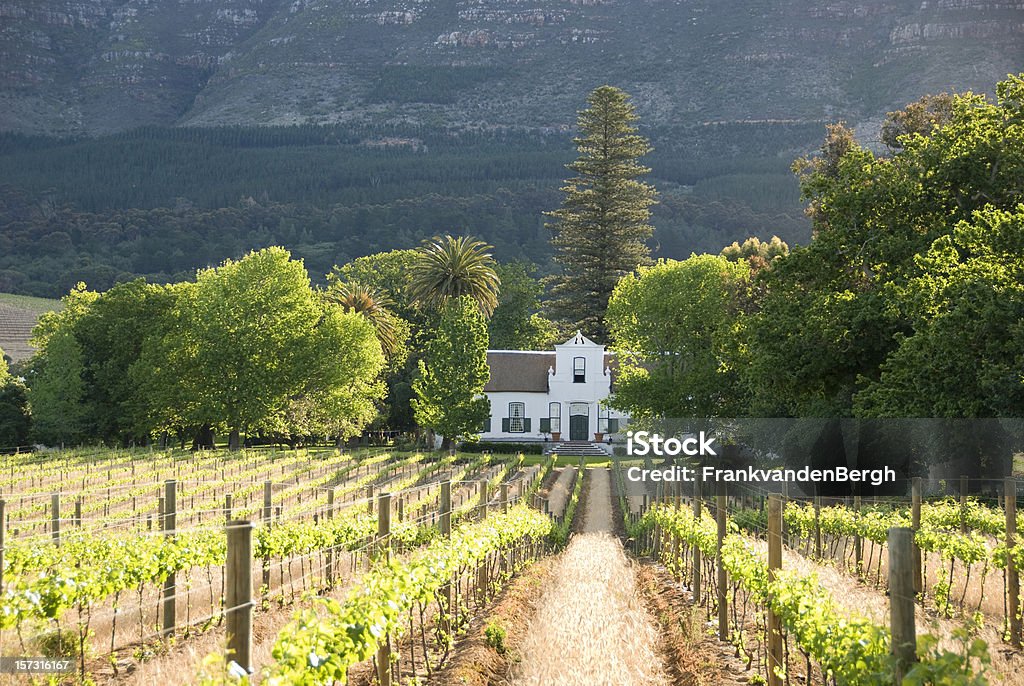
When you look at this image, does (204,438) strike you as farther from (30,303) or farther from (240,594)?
(30,303)

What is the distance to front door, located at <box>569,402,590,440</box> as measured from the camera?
72.7 meters

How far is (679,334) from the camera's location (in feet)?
172

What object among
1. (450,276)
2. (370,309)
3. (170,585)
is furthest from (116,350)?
(170,585)

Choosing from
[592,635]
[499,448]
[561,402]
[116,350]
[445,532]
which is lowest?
[499,448]

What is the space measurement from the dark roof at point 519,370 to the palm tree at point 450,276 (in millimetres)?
3838

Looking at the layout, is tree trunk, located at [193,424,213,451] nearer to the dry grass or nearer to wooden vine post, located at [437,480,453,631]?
the dry grass

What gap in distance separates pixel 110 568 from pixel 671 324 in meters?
43.6

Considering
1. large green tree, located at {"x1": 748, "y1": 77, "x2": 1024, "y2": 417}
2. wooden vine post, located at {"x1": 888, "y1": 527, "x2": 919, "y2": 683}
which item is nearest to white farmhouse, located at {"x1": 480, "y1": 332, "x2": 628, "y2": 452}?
large green tree, located at {"x1": 748, "y1": 77, "x2": 1024, "y2": 417}

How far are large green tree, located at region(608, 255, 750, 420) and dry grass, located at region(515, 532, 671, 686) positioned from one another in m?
30.5

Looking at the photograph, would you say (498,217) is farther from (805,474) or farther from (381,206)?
(805,474)

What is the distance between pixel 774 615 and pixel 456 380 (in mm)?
52062

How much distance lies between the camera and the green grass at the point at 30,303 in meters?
125

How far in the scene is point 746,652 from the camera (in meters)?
11.5

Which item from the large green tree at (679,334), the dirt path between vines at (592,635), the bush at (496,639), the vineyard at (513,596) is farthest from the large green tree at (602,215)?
the bush at (496,639)
